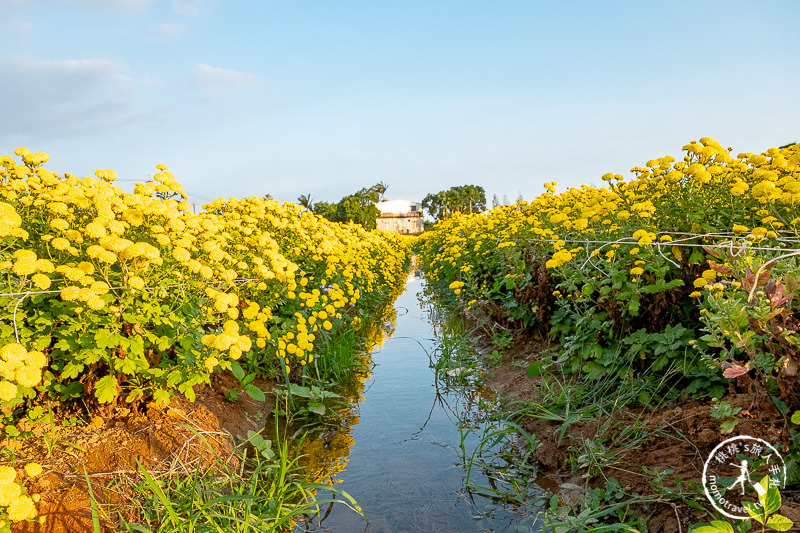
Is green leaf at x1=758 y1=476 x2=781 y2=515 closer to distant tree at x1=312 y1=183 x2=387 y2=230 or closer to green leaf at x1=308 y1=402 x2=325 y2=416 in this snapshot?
green leaf at x1=308 y1=402 x2=325 y2=416

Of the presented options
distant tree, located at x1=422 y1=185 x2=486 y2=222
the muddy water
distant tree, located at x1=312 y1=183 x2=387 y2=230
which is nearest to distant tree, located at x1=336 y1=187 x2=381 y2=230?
distant tree, located at x1=312 y1=183 x2=387 y2=230

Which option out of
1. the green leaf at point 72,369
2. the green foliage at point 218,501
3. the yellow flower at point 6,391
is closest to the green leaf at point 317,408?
the green foliage at point 218,501

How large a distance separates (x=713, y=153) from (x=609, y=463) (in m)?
2.47

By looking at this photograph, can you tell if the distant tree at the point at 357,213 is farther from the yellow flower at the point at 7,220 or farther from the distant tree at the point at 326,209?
the yellow flower at the point at 7,220

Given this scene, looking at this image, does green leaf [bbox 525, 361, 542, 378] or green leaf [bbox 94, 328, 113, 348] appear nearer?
green leaf [bbox 94, 328, 113, 348]

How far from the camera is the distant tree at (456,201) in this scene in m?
73.2

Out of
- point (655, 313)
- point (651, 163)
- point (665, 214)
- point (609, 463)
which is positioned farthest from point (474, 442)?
point (651, 163)

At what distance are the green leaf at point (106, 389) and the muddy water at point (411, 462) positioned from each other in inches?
53.0

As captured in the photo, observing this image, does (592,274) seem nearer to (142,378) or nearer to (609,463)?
(609,463)

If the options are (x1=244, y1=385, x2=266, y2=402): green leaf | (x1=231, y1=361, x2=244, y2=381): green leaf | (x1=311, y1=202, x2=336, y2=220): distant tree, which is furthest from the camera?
(x1=311, y1=202, x2=336, y2=220): distant tree

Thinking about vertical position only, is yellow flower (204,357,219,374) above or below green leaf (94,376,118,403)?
above

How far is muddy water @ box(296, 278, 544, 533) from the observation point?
267cm

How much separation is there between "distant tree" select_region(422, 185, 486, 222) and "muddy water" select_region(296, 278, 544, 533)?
65.6 metres

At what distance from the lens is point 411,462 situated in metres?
3.36
